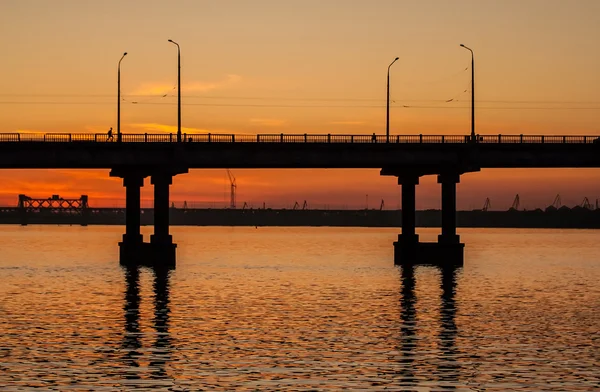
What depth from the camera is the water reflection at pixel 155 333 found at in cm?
3972

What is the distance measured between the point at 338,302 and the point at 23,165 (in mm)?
48593

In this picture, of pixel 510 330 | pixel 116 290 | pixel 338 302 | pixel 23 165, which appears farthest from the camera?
pixel 23 165

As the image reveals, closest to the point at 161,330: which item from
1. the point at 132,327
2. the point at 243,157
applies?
the point at 132,327

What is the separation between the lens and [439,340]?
48656 millimetres

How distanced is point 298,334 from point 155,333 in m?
6.67

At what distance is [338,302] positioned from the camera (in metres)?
69.0

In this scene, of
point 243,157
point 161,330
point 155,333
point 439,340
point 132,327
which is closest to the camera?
point 439,340

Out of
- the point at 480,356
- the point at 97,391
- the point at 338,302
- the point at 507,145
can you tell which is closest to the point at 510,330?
the point at 480,356

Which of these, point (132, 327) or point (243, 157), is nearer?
point (132, 327)

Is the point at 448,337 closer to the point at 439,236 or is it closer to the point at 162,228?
the point at 162,228

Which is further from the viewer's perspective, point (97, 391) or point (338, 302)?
point (338, 302)

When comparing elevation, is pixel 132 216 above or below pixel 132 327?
above

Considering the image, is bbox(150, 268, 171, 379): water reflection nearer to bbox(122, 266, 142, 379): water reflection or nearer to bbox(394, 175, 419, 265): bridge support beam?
bbox(122, 266, 142, 379): water reflection

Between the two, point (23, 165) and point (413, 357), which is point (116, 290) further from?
point (413, 357)
